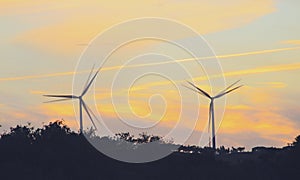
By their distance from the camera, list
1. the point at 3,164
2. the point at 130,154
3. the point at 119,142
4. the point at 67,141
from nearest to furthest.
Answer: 1. the point at 3,164
2. the point at 67,141
3. the point at 130,154
4. the point at 119,142

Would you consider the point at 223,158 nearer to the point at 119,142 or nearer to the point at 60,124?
the point at 119,142

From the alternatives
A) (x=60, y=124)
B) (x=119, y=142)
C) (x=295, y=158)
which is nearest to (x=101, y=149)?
(x=60, y=124)

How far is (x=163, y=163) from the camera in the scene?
86250mm

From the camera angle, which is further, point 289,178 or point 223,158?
point 223,158

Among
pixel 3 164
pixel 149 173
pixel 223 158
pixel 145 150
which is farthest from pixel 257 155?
pixel 3 164

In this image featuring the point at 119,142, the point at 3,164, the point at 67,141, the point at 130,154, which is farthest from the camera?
the point at 119,142

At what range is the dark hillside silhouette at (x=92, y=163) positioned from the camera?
7806 cm

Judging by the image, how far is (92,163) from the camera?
8044cm

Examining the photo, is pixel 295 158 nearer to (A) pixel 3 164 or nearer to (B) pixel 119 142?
(B) pixel 119 142

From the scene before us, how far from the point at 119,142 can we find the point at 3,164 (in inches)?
850

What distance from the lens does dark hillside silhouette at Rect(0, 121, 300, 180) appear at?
7806 centimetres

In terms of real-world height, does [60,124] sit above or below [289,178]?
above

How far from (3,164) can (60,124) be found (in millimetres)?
11443

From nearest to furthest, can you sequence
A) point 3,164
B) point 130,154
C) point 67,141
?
point 3,164 < point 67,141 < point 130,154
